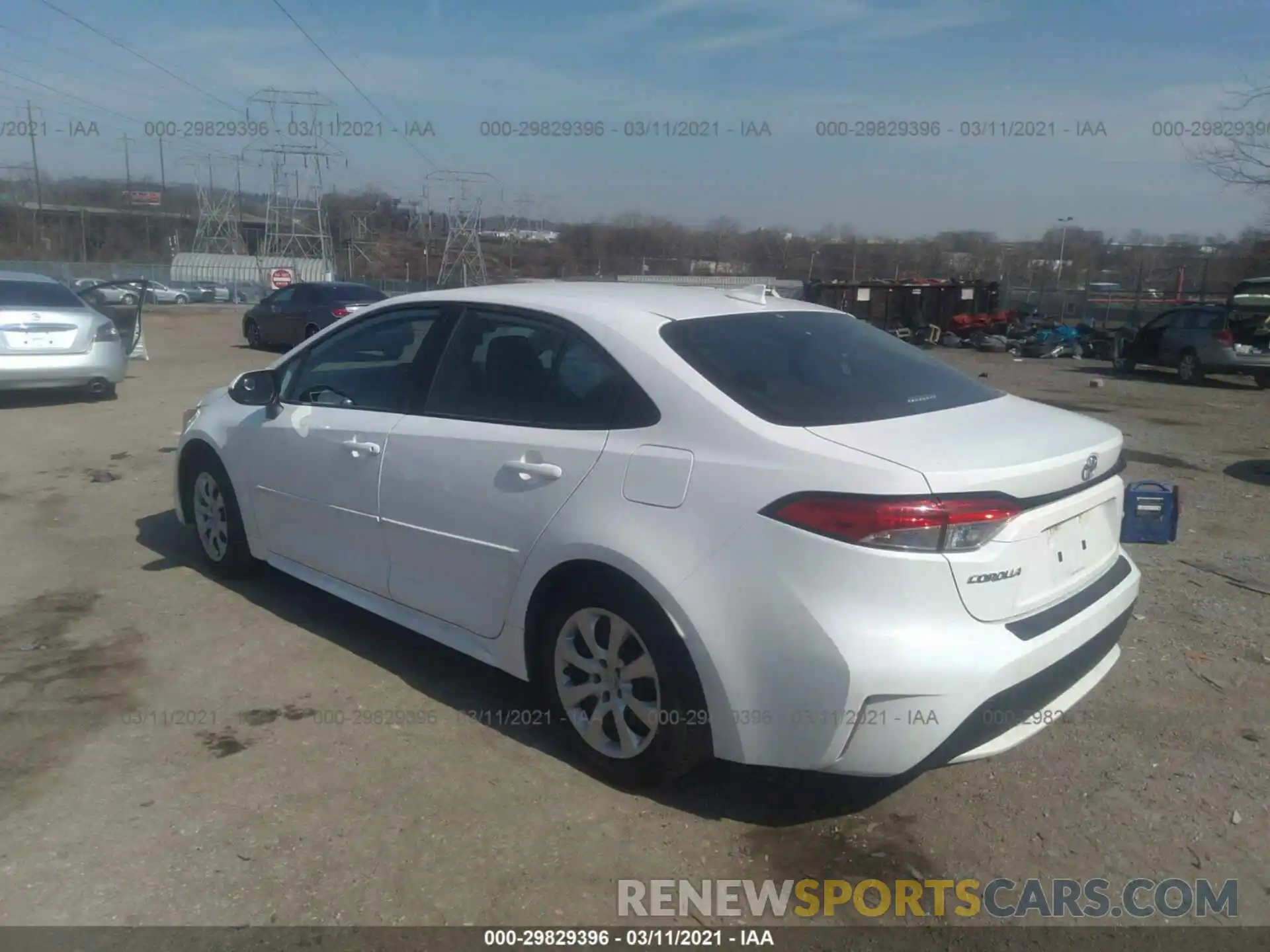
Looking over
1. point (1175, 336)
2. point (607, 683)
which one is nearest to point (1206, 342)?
point (1175, 336)

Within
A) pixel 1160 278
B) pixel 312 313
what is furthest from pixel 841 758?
pixel 1160 278

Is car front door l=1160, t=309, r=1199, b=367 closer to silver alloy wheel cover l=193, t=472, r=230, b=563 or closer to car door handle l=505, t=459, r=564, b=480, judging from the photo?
silver alloy wheel cover l=193, t=472, r=230, b=563

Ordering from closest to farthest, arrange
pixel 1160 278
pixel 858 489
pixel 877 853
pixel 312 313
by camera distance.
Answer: pixel 858 489
pixel 877 853
pixel 312 313
pixel 1160 278

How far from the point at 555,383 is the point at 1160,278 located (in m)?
34.1

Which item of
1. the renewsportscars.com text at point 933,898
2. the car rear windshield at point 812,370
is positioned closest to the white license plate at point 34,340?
the car rear windshield at point 812,370

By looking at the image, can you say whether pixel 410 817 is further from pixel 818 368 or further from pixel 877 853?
pixel 818 368

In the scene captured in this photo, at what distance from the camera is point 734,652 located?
118 inches

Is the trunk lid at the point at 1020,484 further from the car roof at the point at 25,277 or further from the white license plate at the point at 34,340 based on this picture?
the car roof at the point at 25,277

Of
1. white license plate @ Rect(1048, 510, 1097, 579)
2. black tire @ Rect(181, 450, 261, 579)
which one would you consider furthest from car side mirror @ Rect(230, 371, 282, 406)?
white license plate @ Rect(1048, 510, 1097, 579)

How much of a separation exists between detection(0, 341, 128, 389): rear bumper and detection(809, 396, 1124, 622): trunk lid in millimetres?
10629

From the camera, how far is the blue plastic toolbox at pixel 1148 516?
13.4ft

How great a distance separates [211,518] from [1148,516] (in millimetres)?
4614

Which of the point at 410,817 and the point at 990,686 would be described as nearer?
the point at 990,686

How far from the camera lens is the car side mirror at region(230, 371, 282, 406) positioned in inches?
195
